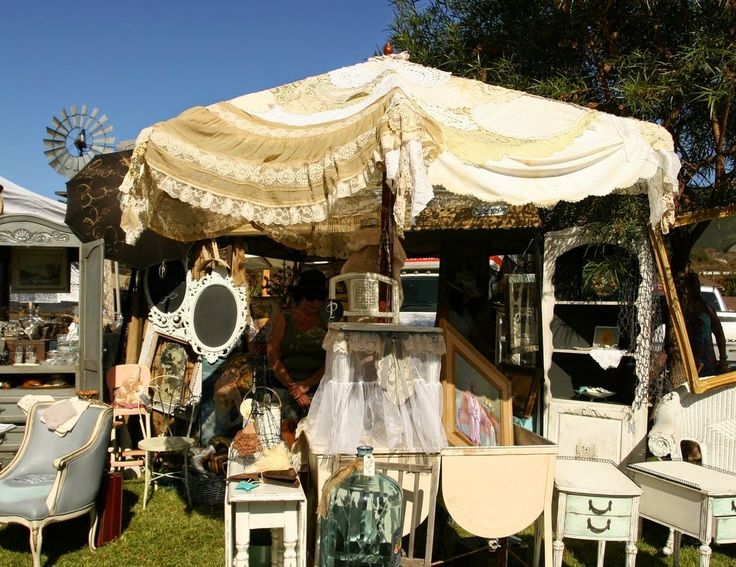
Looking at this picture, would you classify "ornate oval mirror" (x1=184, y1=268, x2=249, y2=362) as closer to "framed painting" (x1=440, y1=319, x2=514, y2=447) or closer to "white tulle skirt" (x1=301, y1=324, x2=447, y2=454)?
"framed painting" (x1=440, y1=319, x2=514, y2=447)

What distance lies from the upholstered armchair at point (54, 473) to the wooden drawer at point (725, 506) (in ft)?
11.8

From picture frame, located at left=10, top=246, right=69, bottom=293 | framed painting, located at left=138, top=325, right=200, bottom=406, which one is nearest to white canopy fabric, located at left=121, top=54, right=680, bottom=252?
framed painting, located at left=138, top=325, right=200, bottom=406

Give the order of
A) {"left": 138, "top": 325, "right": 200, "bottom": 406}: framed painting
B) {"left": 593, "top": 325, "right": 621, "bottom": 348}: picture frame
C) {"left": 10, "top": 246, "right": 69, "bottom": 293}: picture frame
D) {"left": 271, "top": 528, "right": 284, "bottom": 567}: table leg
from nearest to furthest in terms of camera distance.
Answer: {"left": 271, "top": 528, "right": 284, "bottom": 567}: table leg
{"left": 593, "top": 325, "right": 621, "bottom": 348}: picture frame
{"left": 138, "top": 325, "right": 200, "bottom": 406}: framed painting
{"left": 10, "top": 246, "right": 69, "bottom": 293}: picture frame

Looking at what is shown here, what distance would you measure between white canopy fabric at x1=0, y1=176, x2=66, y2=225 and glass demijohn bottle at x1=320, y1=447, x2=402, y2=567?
230 inches

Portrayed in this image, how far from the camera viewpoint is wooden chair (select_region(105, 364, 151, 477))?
539cm

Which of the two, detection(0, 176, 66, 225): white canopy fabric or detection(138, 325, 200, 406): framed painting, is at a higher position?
detection(0, 176, 66, 225): white canopy fabric

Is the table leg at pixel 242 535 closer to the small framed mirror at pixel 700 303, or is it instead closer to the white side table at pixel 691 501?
the white side table at pixel 691 501

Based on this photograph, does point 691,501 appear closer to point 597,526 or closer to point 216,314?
point 597,526

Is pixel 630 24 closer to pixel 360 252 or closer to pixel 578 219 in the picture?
pixel 578 219

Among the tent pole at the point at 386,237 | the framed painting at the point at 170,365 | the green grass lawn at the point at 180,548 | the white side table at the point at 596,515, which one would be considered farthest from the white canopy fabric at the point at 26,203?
the white side table at the point at 596,515

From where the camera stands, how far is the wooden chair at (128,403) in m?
5.39

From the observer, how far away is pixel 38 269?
6641 millimetres

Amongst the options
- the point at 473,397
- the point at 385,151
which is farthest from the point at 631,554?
the point at 385,151

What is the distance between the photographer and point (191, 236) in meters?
4.13
